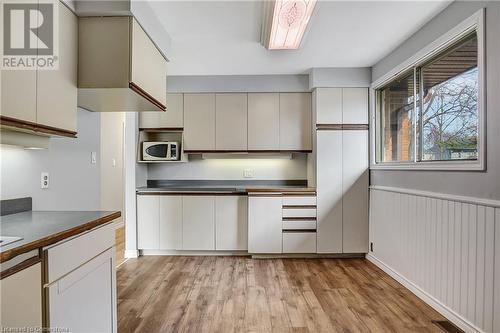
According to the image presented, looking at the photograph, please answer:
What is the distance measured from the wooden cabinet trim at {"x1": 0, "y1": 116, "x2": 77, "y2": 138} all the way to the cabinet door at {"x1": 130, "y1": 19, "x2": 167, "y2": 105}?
0.53 meters

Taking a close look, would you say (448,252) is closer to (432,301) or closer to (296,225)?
(432,301)

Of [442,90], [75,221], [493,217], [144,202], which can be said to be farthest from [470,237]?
[144,202]

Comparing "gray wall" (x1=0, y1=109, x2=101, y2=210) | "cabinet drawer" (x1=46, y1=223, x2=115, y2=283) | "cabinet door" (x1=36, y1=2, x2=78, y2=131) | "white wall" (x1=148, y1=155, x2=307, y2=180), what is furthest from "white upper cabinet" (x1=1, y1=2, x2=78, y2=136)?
"white wall" (x1=148, y1=155, x2=307, y2=180)

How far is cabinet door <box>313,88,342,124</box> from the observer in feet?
12.1

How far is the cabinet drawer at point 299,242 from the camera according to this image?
365 centimetres

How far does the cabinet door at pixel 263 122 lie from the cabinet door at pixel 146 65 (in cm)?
160

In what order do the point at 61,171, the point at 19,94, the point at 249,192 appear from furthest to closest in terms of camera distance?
1. the point at 249,192
2. the point at 61,171
3. the point at 19,94

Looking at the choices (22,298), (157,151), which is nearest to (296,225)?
(157,151)

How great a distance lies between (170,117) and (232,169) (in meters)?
1.15

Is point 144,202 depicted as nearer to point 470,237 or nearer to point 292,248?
point 292,248

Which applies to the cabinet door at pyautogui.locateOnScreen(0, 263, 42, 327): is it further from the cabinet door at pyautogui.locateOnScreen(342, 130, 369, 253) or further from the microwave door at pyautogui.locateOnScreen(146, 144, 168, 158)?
the cabinet door at pyautogui.locateOnScreen(342, 130, 369, 253)


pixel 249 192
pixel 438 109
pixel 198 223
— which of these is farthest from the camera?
pixel 198 223

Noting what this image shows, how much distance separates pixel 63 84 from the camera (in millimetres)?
1709

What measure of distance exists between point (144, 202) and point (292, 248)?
202cm
